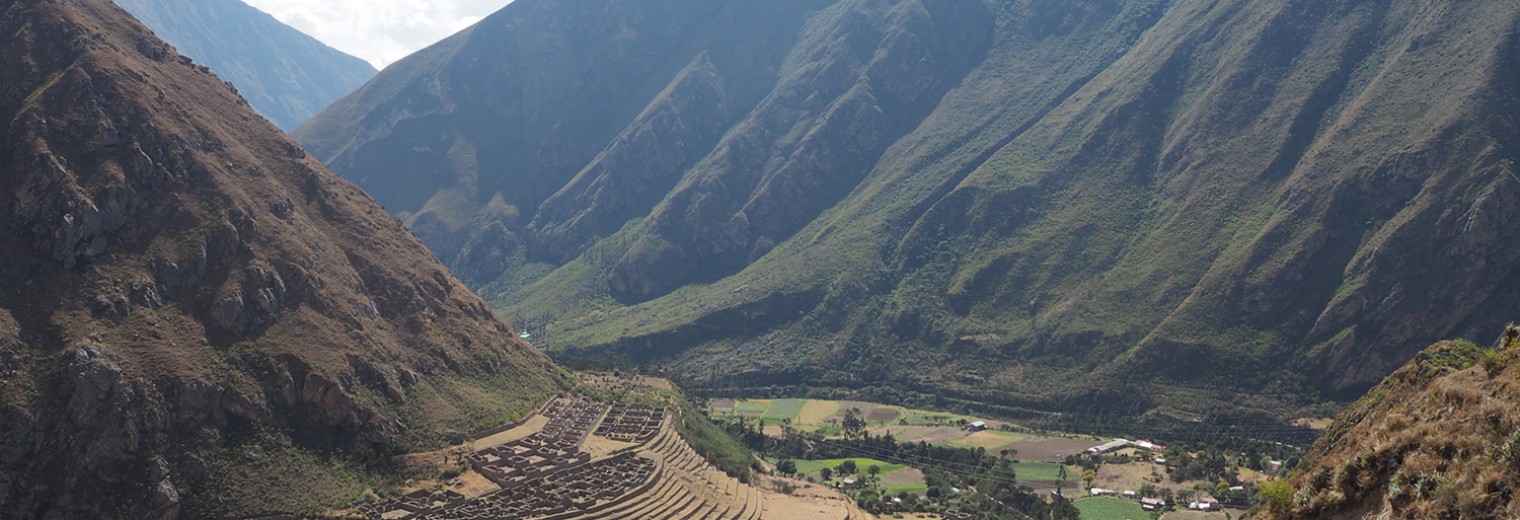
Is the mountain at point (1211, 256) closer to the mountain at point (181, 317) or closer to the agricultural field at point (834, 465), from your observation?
the agricultural field at point (834, 465)

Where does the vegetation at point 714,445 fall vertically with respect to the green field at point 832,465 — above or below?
above

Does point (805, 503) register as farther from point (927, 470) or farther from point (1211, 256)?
point (1211, 256)

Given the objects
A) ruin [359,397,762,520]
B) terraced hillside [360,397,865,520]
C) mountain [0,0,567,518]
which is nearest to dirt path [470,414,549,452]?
terraced hillside [360,397,865,520]

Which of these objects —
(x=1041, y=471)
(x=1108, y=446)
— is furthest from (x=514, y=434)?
(x=1108, y=446)

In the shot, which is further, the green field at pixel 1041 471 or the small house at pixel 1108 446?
the small house at pixel 1108 446

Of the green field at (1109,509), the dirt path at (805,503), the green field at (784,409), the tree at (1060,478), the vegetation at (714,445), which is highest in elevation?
the green field at (784,409)

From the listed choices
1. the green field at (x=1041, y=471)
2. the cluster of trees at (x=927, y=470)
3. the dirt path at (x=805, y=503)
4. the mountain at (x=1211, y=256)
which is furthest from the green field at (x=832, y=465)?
the mountain at (x=1211, y=256)
